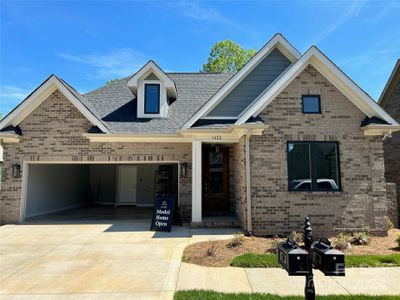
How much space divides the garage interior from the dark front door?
1.76 m

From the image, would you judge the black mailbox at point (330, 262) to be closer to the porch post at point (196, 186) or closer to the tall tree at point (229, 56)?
the porch post at point (196, 186)

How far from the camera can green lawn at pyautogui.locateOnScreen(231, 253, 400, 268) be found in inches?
236

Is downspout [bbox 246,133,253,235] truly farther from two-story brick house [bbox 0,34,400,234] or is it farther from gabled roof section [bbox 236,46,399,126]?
gabled roof section [bbox 236,46,399,126]

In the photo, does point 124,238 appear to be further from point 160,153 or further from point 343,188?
point 343,188

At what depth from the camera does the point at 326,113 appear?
9203 millimetres

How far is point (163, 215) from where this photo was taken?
9508 millimetres

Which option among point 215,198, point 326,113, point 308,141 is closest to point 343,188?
point 308,141

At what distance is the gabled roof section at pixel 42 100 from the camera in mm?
10898

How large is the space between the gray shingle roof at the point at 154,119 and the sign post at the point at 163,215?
3030mm

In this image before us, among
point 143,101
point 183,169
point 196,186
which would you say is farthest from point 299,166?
point 143,101

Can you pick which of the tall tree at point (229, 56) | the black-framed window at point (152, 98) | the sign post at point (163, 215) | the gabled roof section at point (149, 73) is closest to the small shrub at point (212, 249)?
the sign post at point (163, 215)

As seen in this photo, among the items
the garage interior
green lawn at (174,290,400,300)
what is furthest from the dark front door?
green lawn at (174,290,400,300)

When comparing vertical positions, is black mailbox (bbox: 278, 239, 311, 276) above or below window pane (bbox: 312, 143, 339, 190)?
below

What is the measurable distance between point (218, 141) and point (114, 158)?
14.5ft
